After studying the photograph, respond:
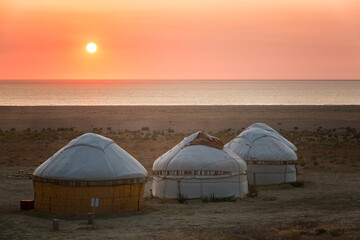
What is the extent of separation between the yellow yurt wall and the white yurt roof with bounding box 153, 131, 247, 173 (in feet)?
7.55

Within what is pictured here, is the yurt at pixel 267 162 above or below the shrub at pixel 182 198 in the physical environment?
above

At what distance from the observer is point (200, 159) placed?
18.8 metres

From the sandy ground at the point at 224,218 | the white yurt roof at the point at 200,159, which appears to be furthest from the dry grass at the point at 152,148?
the white yurt roof at the point at 200,159

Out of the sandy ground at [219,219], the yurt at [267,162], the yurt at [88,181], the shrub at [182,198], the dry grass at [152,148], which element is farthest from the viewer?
the dry grass at [152,148]

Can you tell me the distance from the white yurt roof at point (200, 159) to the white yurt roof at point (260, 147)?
308 cm

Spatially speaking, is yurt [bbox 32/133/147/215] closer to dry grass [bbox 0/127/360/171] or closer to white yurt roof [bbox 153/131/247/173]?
white yurt roof [bbox 153/131/247/173]

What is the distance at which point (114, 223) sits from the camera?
600 inches

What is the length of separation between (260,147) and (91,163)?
8.36 meters

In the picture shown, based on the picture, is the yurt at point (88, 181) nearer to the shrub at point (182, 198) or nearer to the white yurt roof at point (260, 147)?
the shrub at point (182, 198)

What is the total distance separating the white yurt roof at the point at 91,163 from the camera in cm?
1620

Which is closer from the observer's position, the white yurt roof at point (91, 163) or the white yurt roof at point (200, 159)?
the white yurt roof at point (91, 163)

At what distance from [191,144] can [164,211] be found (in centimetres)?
336

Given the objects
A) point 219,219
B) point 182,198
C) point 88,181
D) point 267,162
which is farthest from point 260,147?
point 88,181

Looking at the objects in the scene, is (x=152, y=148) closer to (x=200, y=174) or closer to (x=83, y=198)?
(x=200, y=174)
